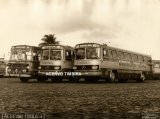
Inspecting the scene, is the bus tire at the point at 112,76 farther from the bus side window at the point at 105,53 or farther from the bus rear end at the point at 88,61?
the bus side window at the point at 105,53

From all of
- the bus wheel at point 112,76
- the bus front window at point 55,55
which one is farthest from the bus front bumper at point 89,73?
the bus front window at point 55,55

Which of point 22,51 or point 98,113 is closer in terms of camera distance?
point 98,113

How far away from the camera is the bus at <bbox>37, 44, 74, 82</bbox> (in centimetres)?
2695

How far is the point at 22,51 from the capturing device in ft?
90.4

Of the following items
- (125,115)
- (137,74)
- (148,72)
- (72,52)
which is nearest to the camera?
(125,115)

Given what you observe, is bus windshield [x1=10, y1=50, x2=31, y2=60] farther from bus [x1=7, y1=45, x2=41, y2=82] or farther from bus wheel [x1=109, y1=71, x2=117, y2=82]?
bus wheel [x1=109, y1=71, x2=117, y2=82]

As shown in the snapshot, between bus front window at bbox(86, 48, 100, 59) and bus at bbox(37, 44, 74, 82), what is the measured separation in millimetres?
1961

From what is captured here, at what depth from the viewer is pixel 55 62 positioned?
27000 mm

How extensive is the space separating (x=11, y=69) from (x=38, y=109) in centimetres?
1859

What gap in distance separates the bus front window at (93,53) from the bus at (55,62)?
196cm

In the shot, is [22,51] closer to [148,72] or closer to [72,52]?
[72,52]

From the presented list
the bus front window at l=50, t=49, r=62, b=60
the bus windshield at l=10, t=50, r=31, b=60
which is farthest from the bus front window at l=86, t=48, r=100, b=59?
the bus windshield at l=10, t=50, r=31, b=60

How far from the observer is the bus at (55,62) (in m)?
27.0

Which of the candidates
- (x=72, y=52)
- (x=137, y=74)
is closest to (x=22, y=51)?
(x=72, y=52)
